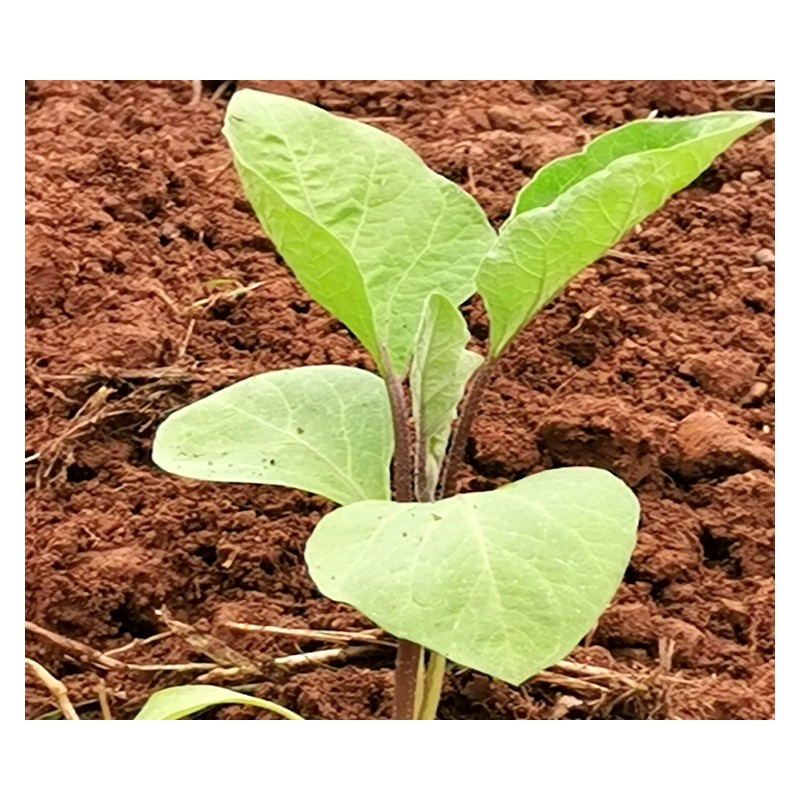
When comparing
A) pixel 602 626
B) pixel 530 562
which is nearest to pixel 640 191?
pixel 530 562

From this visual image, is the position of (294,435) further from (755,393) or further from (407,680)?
(755,393)

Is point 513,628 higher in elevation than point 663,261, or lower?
lower

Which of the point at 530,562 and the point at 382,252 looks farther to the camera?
the point at 382,252

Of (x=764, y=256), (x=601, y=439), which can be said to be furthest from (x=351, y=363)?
(x=764, y=256)

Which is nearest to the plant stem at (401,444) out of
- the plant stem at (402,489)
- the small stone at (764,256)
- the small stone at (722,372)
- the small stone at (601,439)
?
the plant stem at (402,489)

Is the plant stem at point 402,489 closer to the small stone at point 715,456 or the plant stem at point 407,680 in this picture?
the plant stem at point 407,680

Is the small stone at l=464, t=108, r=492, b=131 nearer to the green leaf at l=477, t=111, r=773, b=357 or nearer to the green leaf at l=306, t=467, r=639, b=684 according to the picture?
the green leaf at l=477, t=111, r=773, b=357

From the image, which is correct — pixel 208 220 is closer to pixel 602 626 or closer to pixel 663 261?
pixel 663 261
